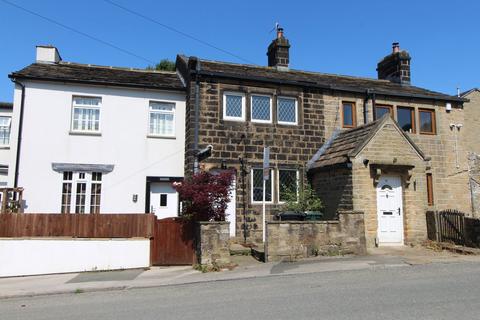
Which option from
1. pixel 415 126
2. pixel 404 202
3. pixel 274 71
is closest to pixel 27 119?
pixel 274 71

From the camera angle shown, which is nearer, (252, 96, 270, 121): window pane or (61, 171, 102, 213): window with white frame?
(61, 171, 102, 213): window with white frame

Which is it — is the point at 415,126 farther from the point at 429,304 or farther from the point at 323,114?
the point at 429,304

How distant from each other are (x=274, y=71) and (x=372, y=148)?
24.9ft

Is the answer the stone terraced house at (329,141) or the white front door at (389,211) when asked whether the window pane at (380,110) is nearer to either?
the stone terraced house at (329,141)

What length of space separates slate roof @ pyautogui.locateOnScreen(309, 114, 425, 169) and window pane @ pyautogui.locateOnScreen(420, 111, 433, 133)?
14.7ft

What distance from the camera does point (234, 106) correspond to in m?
17.7

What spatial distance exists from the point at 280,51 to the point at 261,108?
4.90 meters

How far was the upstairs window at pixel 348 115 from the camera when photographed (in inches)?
758

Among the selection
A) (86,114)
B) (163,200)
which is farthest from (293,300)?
(86,114)

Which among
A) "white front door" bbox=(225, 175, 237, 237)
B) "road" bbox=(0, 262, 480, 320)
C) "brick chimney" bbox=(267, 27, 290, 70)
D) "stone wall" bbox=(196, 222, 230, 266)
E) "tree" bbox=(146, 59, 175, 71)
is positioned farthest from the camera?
"tree" bbox=(146, 59, 175, 71)

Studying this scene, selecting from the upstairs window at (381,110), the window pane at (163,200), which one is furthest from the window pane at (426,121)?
the window pane at (163,200)

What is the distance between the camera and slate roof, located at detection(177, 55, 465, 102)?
18023 millimetres

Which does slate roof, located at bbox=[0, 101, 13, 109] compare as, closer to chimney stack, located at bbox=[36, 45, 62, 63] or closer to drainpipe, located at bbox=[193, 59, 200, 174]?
chimney stack, located at bbox=[36, 45, 62, 63]

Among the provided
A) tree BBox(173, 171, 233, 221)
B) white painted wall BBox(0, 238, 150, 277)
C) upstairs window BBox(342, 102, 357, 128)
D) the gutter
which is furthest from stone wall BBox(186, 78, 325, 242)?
white painted wall BBox(0, 238, 150, 277)
